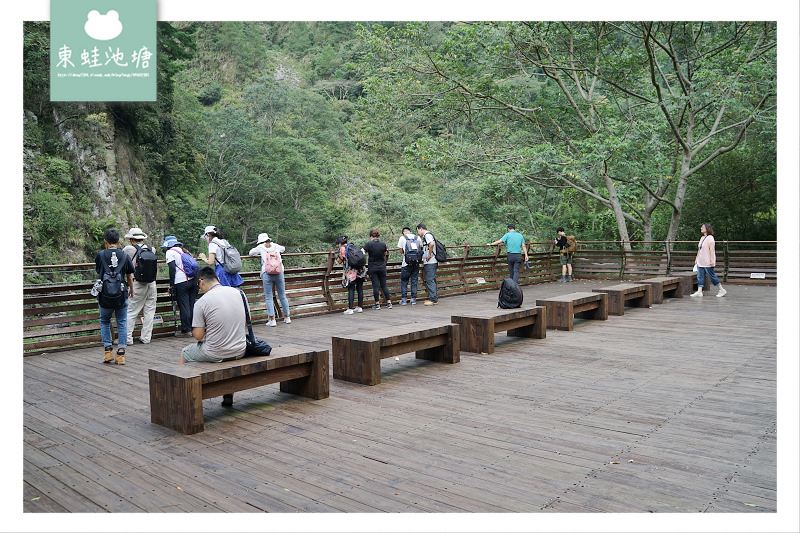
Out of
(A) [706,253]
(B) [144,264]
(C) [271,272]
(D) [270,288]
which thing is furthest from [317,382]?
(A) [706,253]

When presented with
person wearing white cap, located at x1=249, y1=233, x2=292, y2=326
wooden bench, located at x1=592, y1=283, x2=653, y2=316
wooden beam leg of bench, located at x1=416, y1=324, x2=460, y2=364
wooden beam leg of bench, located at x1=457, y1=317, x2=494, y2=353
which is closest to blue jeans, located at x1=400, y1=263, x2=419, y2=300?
person wearing white cap, located at x1=249, y1=233, x2=292, y2=326

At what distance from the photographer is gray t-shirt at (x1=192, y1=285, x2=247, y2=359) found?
15.6 ft

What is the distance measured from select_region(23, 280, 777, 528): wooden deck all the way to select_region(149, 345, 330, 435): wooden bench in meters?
0.13

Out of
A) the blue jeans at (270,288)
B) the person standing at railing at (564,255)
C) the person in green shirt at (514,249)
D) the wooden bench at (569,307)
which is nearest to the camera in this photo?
the wooden bench at (569,307)

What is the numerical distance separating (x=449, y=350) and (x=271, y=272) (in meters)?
3.93

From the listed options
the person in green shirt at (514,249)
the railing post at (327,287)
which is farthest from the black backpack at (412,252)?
the person in green shirt at (514,249)

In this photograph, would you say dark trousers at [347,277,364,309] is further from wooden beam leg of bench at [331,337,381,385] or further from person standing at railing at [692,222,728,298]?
person standing at railing at [692,222,728,298]

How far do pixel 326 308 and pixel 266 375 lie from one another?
644cm

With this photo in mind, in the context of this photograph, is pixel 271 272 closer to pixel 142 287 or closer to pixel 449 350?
pixel 142 287

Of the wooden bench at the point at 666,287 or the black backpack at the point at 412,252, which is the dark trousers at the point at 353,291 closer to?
the black backpack at the point at 412,252

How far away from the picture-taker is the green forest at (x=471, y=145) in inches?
703

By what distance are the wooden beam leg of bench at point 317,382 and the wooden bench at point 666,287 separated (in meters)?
8.50
